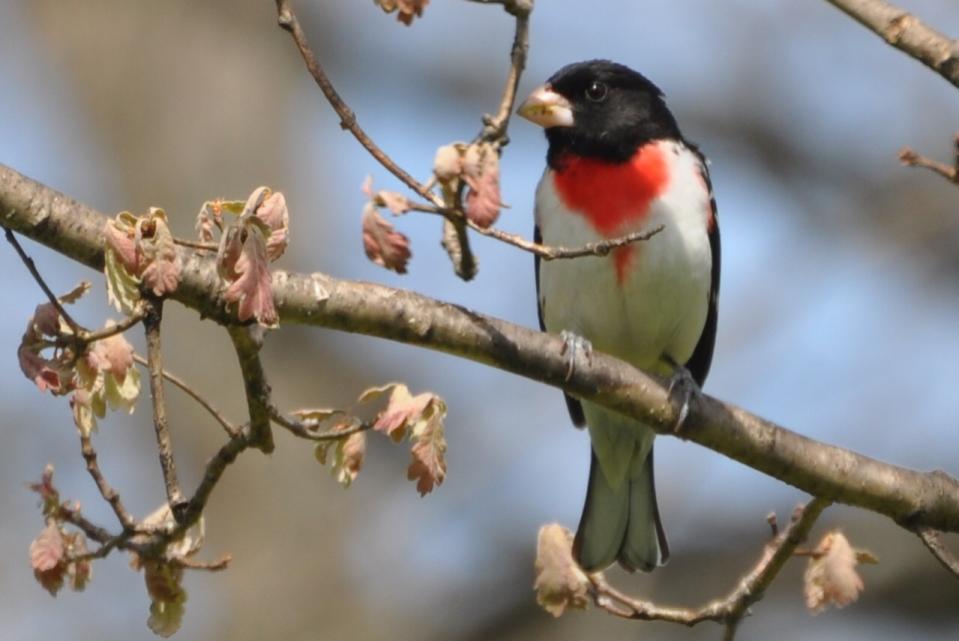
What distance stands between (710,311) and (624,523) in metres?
0.84

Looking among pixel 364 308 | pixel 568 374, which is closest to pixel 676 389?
pixel 568 374

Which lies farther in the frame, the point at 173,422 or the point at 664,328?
the point at 173,422

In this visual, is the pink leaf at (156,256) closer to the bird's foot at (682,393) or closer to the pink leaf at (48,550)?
the pink leaf at (48,550)

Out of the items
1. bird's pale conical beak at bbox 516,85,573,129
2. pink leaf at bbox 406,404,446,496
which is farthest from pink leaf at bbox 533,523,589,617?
bird's pale conical beak at bbox 516,85,573,129

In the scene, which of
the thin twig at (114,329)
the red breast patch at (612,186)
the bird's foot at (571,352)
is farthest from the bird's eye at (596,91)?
the thin twig at (114,329)

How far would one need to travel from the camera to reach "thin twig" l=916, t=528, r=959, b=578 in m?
3.53

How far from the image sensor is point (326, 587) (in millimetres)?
8344

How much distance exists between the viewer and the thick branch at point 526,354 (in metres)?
2.91

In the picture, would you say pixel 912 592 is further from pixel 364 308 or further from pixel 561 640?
pixel 364 308

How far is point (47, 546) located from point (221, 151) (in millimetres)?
6819

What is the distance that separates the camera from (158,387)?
2.54m

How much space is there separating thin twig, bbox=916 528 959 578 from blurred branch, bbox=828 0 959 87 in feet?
3.66

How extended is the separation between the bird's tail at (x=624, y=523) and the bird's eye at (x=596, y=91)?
53.0 inches

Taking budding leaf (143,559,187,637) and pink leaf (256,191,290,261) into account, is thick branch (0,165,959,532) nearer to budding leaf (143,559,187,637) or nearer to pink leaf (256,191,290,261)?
pink leaf (256,191,290,261)
